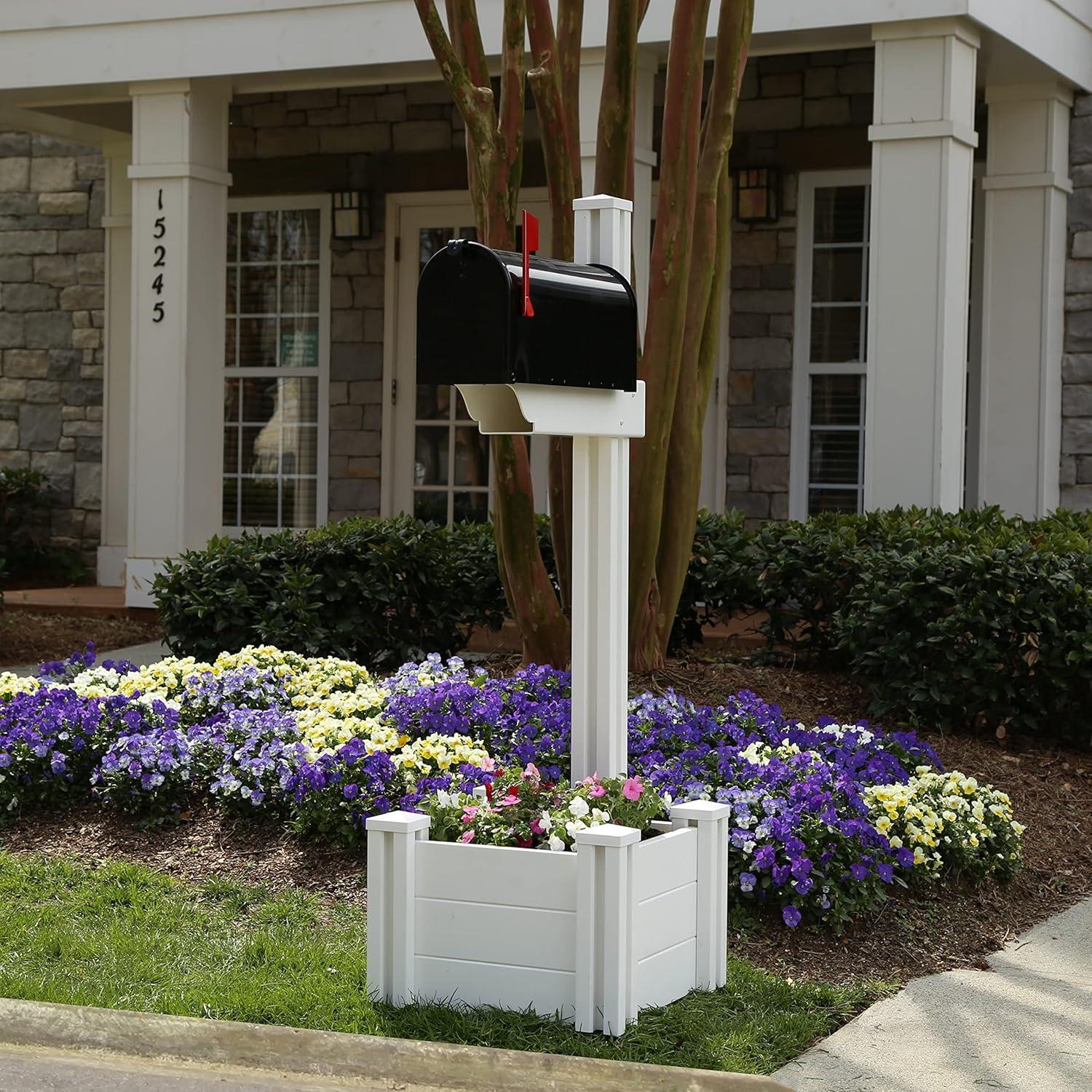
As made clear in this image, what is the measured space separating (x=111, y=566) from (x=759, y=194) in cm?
539

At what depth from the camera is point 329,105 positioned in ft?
36.4

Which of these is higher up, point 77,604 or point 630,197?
point 630,197

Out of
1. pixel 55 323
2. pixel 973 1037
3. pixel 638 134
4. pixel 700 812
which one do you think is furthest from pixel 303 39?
pixel 973 1037

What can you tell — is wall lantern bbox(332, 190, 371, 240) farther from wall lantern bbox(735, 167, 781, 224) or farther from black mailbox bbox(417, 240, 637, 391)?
black mailbox bbox(417, 240, 637, 391)

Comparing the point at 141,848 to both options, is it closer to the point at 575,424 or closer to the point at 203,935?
the point at 203,935

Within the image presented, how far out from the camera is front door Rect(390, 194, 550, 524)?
1101 cm

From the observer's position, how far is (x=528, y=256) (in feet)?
10.7

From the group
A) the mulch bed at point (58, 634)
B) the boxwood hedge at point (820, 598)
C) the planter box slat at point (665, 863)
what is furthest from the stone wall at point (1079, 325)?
the planter box slat at point (665, 863)

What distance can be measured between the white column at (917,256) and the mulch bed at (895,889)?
1925mm

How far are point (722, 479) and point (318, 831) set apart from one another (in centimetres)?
606

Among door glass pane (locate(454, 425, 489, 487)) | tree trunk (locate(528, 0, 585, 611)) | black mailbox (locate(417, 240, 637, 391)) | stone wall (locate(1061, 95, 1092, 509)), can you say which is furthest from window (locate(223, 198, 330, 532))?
black mailbox (locate(417, 240, 637, 391))

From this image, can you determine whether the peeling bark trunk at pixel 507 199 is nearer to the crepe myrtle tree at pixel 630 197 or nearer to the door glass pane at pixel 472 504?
the crepe myrtle tree at pixel 630 197

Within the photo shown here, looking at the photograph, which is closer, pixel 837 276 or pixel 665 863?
pixel 665 863

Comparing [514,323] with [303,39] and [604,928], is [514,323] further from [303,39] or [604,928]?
[303,39]
